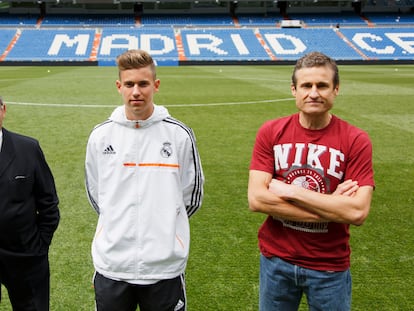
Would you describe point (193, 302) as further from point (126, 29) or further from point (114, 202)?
point (126, 29)

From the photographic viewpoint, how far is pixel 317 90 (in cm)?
257

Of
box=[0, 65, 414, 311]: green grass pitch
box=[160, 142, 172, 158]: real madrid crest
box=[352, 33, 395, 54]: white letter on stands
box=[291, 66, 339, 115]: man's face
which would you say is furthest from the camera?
A: box=[352, 33, 395, 54]: white letter on stands

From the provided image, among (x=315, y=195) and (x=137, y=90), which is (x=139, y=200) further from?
(x=315, y=195)

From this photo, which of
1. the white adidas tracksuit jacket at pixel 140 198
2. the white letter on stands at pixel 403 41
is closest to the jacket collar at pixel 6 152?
the white adidas tracksuit jacket at pixel 140 198

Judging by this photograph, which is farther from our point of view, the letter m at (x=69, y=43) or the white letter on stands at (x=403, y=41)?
the white letter on stands at (x=403, y=41)

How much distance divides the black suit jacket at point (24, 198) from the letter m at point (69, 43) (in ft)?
142

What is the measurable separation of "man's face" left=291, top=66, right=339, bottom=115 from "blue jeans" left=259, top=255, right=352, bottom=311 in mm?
942

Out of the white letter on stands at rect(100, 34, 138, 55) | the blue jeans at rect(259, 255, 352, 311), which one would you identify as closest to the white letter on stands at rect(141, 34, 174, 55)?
the white letter on stands at rect(100, 34, 138, 55)

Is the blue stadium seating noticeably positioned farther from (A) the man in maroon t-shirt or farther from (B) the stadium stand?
(A) the man in maroon t-shirt

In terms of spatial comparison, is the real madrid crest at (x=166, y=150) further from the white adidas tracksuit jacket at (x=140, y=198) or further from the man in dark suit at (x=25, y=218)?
the man in dark suit at (x=25, y=218)

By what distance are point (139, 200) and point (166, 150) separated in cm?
34

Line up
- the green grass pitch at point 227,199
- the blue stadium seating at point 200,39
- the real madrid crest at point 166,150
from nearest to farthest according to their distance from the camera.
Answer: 1. the real madrid crest at point 166,150
2. the green grass pitch at point 227,199
3. the blue stadium seating at point 200,39

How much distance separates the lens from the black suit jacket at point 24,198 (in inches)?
111

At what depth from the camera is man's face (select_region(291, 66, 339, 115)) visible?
2.57m
